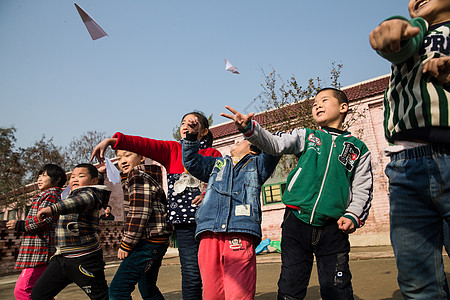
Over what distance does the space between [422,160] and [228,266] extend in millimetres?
1483

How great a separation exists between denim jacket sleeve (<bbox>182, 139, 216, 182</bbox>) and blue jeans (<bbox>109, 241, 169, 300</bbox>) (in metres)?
0.84

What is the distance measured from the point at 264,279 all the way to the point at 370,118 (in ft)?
27.9

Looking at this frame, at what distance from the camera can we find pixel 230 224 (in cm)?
258

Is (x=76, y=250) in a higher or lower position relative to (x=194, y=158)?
lower

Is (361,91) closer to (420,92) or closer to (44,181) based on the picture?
(44,181)

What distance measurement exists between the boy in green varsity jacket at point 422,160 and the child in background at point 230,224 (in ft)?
3.60

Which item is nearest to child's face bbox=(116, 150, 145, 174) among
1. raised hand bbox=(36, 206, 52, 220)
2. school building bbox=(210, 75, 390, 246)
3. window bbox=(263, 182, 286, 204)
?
raised hand bbox=(36, 206, 52, 220)

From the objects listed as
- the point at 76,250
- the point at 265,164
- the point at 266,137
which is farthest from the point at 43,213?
the point at 266,137

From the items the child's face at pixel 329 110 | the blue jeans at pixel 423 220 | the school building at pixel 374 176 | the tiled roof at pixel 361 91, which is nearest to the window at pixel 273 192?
the school building at pixel 374 176

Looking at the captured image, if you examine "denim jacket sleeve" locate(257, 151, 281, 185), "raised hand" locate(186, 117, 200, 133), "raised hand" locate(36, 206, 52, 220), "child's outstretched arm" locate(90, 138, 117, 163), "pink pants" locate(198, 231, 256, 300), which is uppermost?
"raised hand" locate(186, 117, 200, 133)

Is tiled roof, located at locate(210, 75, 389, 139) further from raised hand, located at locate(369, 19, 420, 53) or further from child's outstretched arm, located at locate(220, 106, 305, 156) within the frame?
raised hand, located at locate(369, 19, 420, 53)

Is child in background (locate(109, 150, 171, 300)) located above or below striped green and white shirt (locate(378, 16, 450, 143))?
below

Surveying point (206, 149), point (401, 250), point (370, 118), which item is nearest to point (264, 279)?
point (206, 149)

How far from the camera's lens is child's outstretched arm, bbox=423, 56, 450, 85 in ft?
5.23
